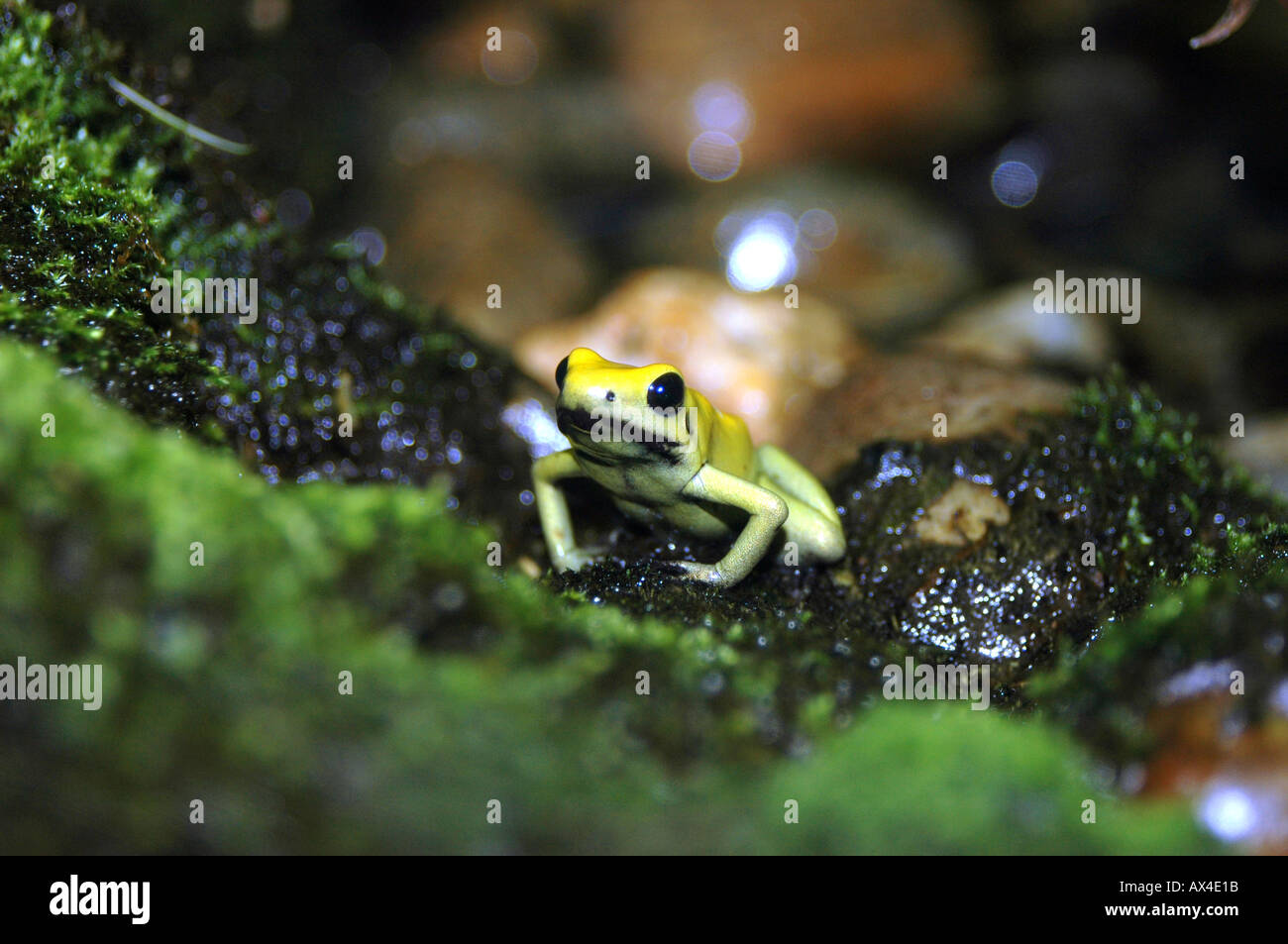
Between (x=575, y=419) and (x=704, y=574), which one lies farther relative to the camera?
(x=704, y=574)

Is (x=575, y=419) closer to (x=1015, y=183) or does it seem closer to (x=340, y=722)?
(x=340, y=722)

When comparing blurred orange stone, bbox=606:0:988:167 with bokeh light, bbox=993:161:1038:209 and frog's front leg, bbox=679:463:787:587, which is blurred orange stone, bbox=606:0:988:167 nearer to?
bokeh light, bbox=993:161:1038:209

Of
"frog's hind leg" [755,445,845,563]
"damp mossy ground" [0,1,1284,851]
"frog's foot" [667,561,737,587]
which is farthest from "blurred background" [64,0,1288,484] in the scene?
"damp mossy ground" [0,1,1284,851]

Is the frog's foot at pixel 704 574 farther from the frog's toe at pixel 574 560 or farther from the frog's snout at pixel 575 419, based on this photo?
the frog's snout at pixel 575 419

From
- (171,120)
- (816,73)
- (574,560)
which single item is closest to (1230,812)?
(574,560)

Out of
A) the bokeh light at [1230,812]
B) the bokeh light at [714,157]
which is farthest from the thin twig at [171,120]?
the bokeh light at [714,157]
